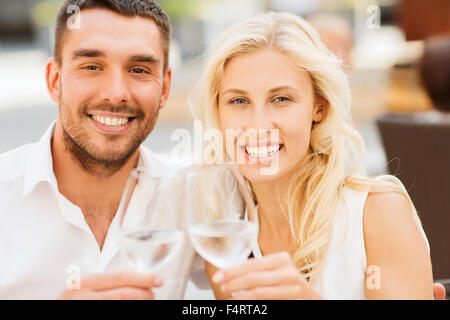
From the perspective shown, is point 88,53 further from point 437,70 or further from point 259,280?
point 437,70

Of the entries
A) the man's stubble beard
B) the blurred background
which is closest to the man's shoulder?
the man's stubble beard

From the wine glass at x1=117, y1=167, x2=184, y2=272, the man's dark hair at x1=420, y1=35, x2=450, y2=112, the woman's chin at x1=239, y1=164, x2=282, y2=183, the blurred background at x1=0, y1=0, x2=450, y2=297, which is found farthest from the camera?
the blurred background at x1=0, y1=0, x2=450, y2=297

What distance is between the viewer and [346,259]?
1192 mm

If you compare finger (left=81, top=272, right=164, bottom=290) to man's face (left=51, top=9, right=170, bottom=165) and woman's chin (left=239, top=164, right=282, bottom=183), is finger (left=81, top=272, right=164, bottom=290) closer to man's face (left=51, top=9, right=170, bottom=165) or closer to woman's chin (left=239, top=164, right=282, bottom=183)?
woman's chin (left=239, top=164, right=282, bottom=183)

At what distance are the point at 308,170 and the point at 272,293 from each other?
523 mm

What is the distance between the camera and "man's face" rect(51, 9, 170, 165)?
127cm

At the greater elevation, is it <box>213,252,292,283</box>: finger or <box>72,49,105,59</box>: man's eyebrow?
<box>72,49,105,59</box>: man's eyebrow

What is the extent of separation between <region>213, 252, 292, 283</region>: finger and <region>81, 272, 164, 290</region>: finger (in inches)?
3.8

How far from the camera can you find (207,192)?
848 mm

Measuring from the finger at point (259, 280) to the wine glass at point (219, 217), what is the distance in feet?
0.11

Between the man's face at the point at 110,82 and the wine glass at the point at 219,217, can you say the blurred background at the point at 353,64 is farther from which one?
the wine glass at the point at 219,217

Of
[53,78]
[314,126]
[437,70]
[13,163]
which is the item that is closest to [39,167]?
[13,163]
